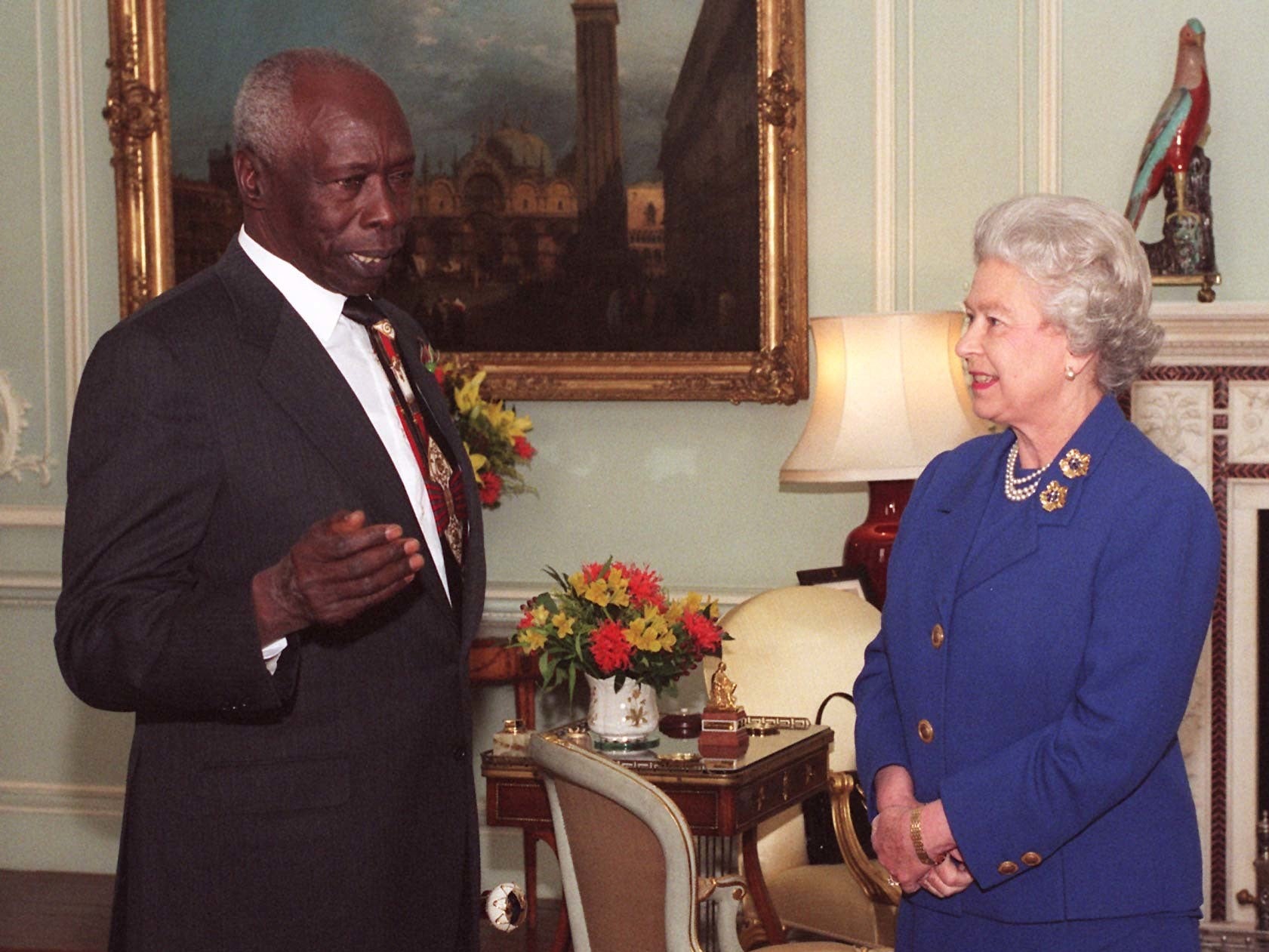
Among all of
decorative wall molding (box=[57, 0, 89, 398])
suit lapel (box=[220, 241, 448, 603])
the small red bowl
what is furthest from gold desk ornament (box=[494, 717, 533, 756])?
decorative wall molding (box=[57, 0, 89, 398])

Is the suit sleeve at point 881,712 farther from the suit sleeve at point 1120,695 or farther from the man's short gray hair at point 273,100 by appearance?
the man's short gray hair at point 273,100

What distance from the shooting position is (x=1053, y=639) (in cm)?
215

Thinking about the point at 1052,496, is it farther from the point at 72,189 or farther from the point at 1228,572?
the point at 72,189

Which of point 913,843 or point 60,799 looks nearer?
point 913,843

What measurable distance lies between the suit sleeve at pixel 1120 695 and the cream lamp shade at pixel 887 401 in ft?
7.43

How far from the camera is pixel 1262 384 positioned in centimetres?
465

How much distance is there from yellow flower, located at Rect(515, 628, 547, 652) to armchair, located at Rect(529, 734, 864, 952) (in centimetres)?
77

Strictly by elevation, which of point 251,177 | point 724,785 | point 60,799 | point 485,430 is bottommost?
point 60,799

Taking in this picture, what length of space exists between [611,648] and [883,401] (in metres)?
1.30

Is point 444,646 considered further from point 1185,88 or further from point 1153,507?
point 1185,88

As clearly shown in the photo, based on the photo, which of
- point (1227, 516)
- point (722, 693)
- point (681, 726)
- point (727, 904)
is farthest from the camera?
point (1227, 516)

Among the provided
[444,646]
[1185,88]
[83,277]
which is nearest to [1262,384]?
[1185,88]

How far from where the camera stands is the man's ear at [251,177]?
2.17 metres

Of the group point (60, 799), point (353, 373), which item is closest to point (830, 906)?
point (353, 373)
